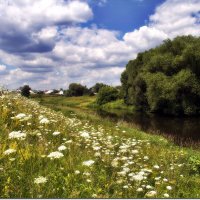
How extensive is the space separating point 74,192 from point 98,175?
1.76 metres

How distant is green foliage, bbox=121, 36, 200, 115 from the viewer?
56.4 metres

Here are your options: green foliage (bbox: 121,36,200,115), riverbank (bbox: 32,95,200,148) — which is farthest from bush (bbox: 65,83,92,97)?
green foliage (bbox: 121,36,200,115)

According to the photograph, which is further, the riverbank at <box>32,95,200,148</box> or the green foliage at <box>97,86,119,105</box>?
the green foliage at <box>97,86,119,105</box>

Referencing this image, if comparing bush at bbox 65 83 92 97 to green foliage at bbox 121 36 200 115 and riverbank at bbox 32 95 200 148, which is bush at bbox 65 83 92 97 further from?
green foliage at bbox 121 36 200 115

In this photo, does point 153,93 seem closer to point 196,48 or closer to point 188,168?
point 196,48

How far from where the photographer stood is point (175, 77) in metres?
57.0

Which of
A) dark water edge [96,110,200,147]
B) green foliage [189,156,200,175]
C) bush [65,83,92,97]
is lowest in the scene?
dark water edge [96,110,200,147]

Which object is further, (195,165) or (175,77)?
(175,77)

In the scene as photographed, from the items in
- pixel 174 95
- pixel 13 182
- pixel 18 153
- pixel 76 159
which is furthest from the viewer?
pixel 174 95

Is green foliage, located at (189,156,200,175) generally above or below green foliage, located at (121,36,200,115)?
below

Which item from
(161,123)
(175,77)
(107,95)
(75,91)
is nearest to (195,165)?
(161,123)

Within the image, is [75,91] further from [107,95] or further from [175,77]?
[175,77]

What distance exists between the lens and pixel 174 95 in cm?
5641

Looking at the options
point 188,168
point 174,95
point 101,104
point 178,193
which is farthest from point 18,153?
point 101,104
